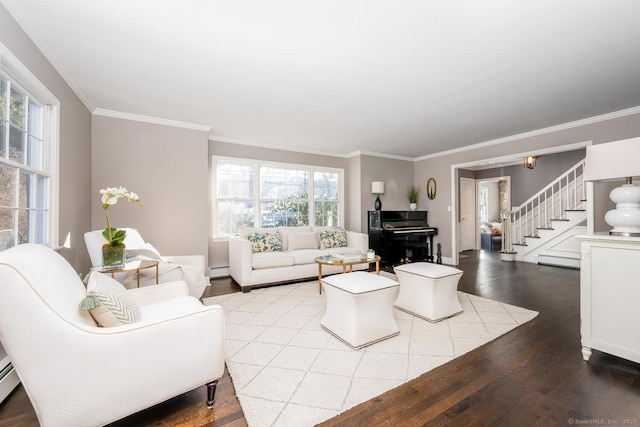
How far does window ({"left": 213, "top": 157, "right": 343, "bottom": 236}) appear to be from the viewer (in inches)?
186

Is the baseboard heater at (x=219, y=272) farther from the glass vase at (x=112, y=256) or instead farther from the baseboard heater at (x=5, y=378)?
the baseboard heater at (x=5, y=378)

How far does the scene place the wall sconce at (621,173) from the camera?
1746 millimetres

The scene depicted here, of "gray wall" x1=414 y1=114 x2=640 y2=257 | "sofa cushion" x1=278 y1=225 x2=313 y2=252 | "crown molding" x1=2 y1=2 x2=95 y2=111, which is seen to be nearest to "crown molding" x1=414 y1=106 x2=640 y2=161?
"gray wall" x1=414 y1=114 x2=640 y2=257

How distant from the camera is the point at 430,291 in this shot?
2.63 metres

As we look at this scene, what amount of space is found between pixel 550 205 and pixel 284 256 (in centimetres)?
618

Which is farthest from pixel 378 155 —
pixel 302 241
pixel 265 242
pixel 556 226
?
pixel 556 226

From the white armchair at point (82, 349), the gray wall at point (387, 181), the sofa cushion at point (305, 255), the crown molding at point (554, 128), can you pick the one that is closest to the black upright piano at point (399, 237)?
the gray wall at point (387, 181)

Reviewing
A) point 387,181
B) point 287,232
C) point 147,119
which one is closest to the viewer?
point 147,119

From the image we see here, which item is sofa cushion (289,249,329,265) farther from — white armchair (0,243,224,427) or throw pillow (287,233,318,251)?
white armchair (0,243,224,427)

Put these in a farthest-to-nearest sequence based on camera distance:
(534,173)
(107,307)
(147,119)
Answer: (534,173) → (147,119) → (107,307)

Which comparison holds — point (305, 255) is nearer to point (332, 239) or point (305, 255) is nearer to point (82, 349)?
point (332, 239)

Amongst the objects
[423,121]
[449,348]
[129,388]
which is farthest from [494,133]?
[129,388]

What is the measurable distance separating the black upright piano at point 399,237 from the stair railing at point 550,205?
2216 mm

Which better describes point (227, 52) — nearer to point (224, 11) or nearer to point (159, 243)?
point (224, 11)
